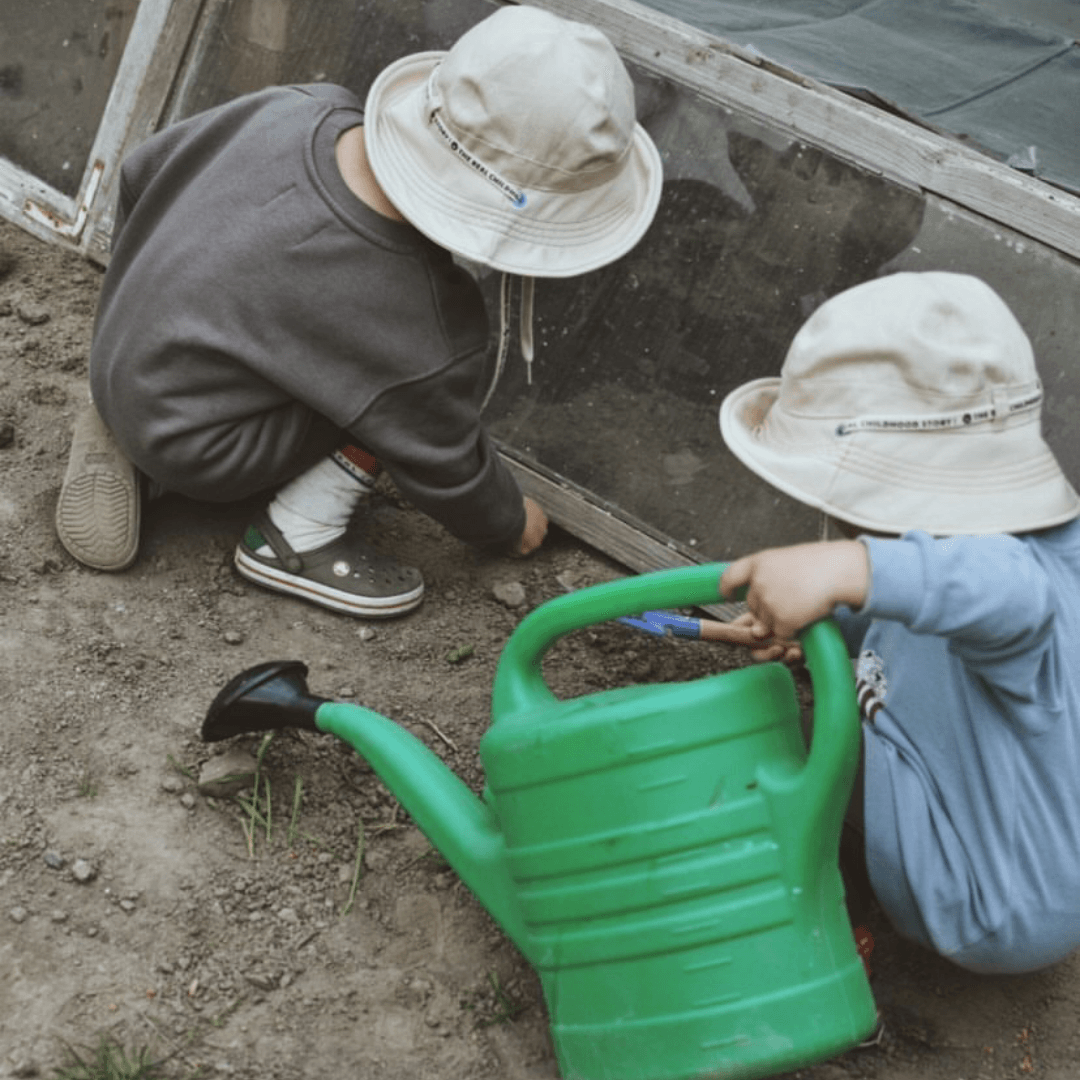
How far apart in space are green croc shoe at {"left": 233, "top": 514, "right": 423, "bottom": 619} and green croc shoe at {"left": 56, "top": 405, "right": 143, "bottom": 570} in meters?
0.16

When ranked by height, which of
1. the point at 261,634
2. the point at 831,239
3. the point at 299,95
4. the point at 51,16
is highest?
the point at 831,239

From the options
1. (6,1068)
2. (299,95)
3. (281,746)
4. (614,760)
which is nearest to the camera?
(614,760)

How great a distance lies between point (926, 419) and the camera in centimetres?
131

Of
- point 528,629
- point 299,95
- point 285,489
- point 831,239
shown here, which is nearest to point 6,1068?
point 528,629

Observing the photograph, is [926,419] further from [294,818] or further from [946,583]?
[294,818]

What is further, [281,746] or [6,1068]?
[281,746]

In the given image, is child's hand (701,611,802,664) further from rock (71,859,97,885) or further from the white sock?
rock (71,859,97,885)

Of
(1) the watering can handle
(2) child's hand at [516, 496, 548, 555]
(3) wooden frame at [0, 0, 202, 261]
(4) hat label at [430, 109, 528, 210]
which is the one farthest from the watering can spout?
(3) wooden frame at [0, 0, 202, 261]

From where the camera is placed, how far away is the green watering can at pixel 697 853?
4.28 feet

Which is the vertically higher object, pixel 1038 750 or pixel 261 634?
pixel 1038 750

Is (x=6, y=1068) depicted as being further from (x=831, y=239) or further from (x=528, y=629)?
(x=831, y=239)

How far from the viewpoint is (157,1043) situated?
4.83 feet

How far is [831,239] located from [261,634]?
92cm

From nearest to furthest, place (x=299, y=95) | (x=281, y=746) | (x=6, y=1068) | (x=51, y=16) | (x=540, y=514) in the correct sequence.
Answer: (x=6, y=1068), (x=281, y=746), (x=299, y=95), (x=540, y=514), (x=51, y=16)
